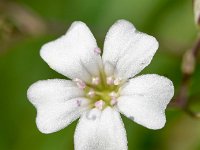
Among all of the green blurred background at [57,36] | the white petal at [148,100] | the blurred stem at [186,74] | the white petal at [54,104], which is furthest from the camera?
the green blurred background at [57,36]

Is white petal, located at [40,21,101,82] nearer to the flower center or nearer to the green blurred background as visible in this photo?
the flower center

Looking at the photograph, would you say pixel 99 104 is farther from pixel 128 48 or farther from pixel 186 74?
pixel 186 74

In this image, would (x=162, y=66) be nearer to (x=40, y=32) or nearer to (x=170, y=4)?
(x=170, y=4)

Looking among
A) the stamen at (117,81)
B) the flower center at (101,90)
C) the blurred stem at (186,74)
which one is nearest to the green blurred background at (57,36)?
the blurred stem at (186,74)

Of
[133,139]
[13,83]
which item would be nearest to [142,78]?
[133,139]

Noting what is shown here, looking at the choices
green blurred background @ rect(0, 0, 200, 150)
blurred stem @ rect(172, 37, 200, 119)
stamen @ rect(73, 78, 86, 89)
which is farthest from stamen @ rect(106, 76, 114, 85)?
green blurred background @ rect(0, 0, 200, 150)

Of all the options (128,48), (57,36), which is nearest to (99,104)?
(128,48)

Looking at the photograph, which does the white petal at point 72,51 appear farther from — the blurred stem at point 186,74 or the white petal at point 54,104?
the blurred stem at point 186,74
